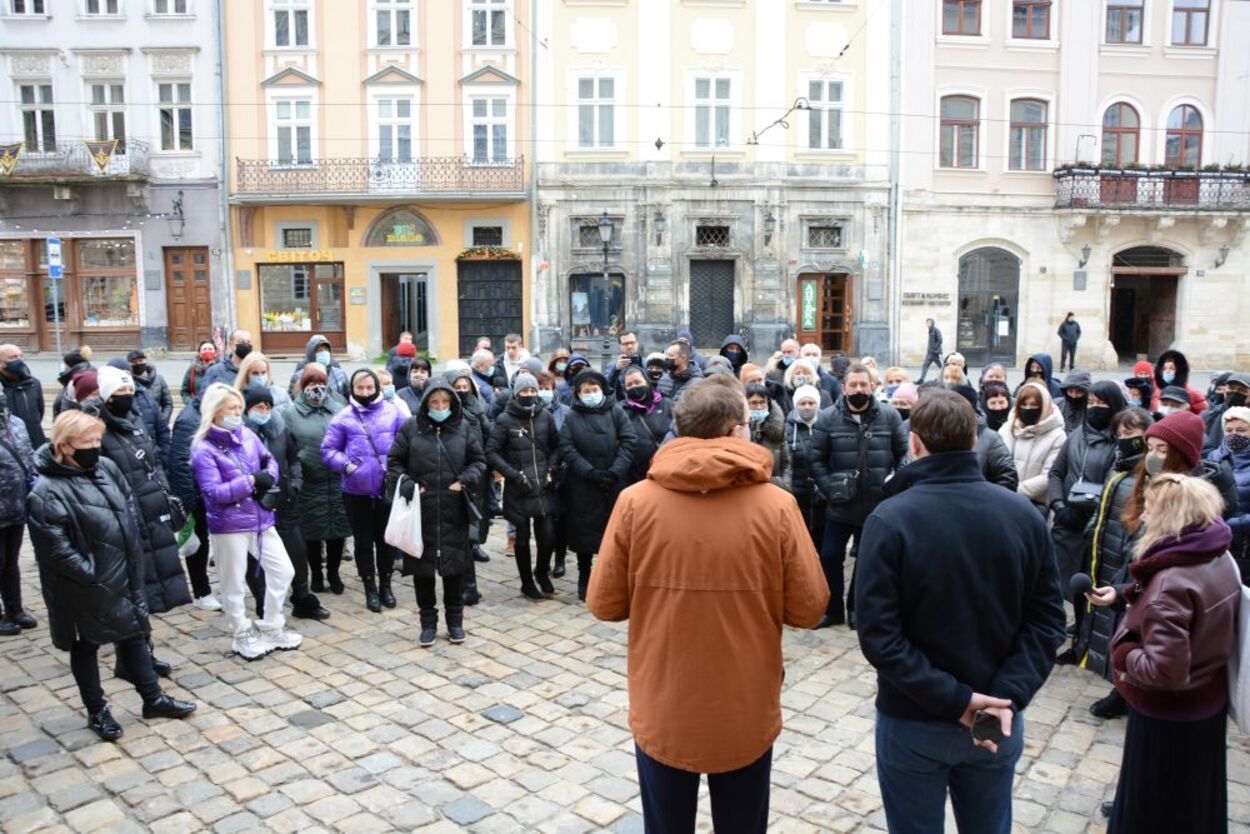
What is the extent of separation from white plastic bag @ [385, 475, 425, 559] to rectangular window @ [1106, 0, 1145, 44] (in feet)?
91.7

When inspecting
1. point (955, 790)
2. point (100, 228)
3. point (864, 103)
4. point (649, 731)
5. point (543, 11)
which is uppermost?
point (543, 11)

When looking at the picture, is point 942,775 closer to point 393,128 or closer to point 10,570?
point 10,570

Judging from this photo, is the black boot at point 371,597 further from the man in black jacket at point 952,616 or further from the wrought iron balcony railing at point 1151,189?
the wrought iron balcony railing at point 1151,189

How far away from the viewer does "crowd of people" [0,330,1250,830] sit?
17.0 feet

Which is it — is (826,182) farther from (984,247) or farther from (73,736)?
(73,736)

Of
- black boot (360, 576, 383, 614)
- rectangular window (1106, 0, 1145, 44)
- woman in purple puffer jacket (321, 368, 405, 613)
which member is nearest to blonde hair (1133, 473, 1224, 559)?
woman in purple puffer jacket (321, 368, 405, 613)

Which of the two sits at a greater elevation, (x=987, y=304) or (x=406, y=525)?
(x=987, y=304)

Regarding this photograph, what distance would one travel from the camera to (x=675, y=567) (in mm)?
3121

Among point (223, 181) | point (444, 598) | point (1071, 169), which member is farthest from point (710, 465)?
point (223, 181)

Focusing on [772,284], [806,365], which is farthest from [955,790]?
[772,284]

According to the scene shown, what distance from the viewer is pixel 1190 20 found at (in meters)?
27.5

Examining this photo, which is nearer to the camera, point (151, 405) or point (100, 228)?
point (151, 405)

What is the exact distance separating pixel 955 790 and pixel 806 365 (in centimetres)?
600

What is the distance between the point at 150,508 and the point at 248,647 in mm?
1199
